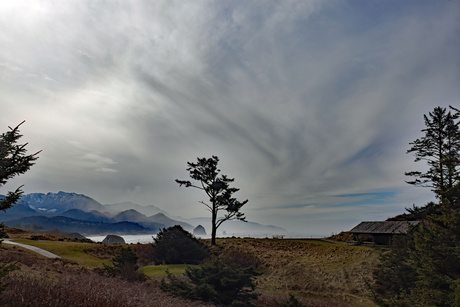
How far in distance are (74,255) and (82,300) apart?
23004 millimetres

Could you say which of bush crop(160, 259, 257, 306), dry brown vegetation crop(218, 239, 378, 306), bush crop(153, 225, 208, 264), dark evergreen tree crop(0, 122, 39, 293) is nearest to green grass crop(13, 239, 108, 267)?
bush crop(153, 225, 208, 264)

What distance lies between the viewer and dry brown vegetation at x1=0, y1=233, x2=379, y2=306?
7.27 metres

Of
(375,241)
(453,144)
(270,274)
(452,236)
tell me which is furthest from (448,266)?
(375,241)

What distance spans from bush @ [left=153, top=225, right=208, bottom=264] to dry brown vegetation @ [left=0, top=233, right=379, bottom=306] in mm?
2319

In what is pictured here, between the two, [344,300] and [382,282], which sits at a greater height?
[382,282]

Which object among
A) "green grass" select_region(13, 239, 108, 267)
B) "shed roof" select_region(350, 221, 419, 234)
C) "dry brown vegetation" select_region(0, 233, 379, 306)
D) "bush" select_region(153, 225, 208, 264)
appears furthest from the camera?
"shed roof" select_region(350, 221, 419, 234)

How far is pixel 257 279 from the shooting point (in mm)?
20953

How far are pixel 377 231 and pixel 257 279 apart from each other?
23.8m

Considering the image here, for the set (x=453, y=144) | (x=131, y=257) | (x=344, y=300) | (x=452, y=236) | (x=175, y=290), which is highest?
(x=453, y=144)

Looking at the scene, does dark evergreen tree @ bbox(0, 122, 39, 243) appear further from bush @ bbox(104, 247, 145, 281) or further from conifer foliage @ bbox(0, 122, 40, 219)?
bush @ bbox(104, 247, 145, 281)

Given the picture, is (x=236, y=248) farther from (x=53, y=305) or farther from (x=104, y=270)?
(x=53, y=305)

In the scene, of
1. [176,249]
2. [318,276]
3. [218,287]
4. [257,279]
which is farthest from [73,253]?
[318,276]

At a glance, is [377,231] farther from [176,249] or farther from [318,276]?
[176,249]

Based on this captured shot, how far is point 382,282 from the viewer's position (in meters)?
14.8
